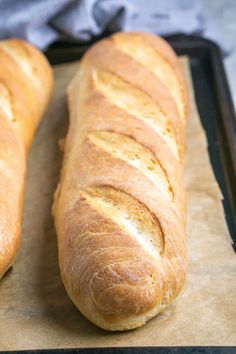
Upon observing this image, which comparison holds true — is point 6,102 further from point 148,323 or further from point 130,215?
point 148,323

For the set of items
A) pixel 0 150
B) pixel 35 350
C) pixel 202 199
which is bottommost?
pixel 202 199

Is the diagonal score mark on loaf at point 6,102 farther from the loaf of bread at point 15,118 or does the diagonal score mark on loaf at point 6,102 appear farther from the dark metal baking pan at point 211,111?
the dark metal baking pan at point 211,111

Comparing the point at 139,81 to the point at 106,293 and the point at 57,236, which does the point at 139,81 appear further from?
the point at 106,293

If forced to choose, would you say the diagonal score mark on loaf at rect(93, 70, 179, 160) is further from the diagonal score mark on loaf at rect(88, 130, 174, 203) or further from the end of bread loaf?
the end of bread loaf

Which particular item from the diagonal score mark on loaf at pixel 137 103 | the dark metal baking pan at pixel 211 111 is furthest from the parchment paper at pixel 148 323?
the diagonal score mark on loaf at pixel 137 103

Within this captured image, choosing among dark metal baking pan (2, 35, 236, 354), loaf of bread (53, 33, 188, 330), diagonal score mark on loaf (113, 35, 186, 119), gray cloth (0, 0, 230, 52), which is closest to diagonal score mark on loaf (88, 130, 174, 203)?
loaf of bread (53, 33, 188, 330)

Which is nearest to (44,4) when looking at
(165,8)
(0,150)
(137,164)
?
(165,8)
